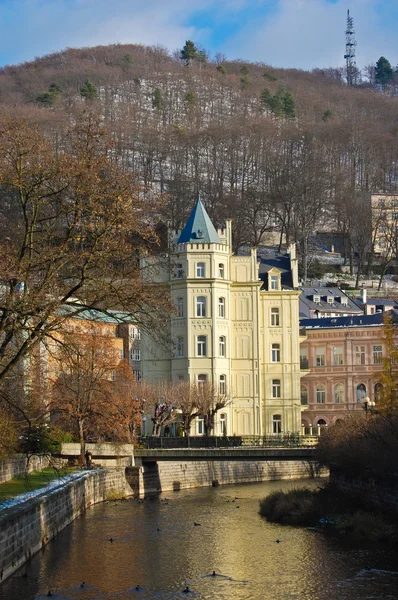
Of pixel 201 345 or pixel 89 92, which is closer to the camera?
pixel 201 345

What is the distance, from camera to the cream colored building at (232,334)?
7869 cm

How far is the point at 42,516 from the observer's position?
131ft

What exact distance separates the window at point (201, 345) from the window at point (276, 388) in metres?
6.27

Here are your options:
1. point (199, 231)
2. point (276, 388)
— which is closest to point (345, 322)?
point (276, 388)

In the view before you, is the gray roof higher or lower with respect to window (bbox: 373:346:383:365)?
higher

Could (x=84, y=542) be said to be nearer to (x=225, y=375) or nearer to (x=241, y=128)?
(x=225, y=375)

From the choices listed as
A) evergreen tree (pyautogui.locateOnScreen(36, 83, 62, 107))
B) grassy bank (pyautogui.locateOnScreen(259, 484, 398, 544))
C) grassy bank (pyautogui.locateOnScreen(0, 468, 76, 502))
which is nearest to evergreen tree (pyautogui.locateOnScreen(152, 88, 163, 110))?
evergreen tree (pyautogui.locateOnScreen(36, 83, 62, 107))

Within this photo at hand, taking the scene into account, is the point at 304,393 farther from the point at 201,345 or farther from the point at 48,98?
the point at 48,98

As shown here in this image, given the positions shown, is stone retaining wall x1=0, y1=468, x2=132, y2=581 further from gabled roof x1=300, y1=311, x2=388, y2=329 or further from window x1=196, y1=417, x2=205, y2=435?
gabled roof x1=300, y1=311, x2=388, y2=329

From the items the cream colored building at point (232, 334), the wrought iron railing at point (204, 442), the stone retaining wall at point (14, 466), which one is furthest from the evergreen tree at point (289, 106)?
the stone retaining wall at point (14, 466)

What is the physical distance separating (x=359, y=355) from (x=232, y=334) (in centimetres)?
1103

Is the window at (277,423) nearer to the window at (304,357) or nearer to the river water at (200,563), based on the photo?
the window at (304,357)

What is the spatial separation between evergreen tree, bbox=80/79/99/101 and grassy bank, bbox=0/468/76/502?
387 feet

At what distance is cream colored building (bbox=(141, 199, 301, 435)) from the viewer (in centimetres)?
7869
